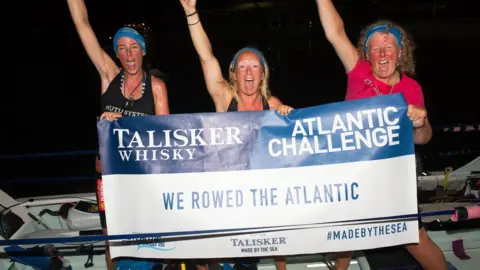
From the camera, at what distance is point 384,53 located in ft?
11.2

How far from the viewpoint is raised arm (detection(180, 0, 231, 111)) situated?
358 centimetres

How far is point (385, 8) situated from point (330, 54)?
11.3 metres

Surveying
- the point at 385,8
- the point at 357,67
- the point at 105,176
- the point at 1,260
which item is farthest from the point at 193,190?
the point at 385,8

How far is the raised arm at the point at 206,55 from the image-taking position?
3.58 m

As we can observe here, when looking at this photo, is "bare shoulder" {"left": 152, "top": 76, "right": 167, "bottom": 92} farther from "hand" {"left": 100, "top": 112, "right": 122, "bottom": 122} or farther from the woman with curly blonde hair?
the woman with curly blonde hair

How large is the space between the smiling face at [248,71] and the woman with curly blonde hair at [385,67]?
651mm

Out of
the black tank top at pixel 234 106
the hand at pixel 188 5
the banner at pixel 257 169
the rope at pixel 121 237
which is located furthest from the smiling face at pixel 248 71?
the rope at pixel 121 237

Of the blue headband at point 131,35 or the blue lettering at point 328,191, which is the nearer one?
the blue lettering at point 328,191

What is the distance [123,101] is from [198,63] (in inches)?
850

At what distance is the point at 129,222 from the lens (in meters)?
3.35

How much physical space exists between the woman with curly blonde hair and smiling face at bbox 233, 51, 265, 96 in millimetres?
651

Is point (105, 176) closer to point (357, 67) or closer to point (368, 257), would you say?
point (357, 67)

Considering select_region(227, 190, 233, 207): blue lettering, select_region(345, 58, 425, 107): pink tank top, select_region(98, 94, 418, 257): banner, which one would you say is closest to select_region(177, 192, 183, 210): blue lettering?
select_region(98, 94, 418, 257): banner

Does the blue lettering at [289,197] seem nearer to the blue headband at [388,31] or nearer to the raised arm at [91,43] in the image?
the blue headband at [388,31]
